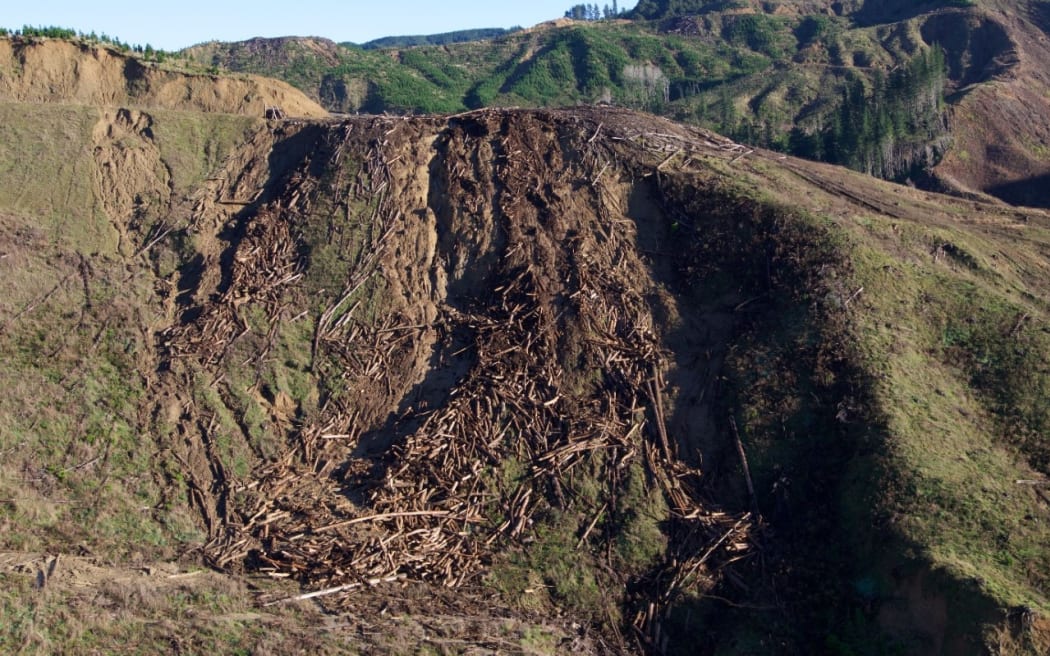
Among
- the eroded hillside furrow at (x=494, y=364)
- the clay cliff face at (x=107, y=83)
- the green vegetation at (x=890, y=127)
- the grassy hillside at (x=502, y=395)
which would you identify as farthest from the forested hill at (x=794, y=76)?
the clay cliff face at (x=107, y=83)

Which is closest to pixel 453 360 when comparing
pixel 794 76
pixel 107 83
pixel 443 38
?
pixel 107 83

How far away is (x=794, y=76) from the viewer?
177 feet

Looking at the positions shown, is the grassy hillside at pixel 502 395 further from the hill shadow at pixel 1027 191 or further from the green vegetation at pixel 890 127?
the hill shadow at pixel 1027 191

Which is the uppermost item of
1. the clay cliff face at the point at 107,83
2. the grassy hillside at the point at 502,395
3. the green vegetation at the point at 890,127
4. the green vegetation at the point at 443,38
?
the green vegetation at the point at 443,38

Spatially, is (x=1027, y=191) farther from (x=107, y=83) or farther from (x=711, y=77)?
(x=107, y=83)

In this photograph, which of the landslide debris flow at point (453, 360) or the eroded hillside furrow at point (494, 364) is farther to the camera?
the landslide debris flow at point (453, 360)

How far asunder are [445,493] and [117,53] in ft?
58.2

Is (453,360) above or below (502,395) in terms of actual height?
above

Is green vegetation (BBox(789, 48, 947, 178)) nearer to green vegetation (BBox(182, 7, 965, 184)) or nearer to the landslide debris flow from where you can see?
green vegetation (BBox(182, 7, 965, 184))

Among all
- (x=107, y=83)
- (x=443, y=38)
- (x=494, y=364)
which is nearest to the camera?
(x=494, y=364)

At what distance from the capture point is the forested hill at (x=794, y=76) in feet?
118

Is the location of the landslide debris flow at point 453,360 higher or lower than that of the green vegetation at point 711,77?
lower

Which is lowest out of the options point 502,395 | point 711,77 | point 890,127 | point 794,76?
point 502,395

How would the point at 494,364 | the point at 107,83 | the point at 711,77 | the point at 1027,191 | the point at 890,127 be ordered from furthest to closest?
the point at 711,77
the point at 1027,191
the point at 890,127
the point at 107,83
the point at 494,364
